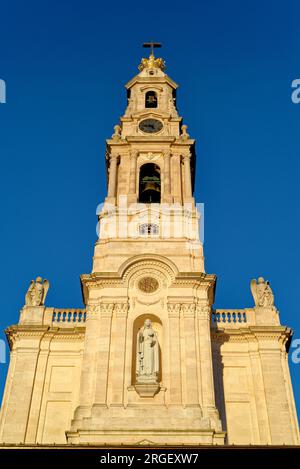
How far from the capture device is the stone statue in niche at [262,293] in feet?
99.6

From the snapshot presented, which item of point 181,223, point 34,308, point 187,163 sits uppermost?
point 187,163

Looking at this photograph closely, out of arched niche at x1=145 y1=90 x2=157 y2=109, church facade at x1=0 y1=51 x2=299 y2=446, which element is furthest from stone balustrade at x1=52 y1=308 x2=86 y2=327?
arched niche at x1=145 y1=90 x2=157 y2=109

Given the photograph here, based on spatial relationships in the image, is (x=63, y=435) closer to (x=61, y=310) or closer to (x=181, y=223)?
(x=61, y=310)

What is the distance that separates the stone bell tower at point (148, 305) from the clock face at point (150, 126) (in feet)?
0.37

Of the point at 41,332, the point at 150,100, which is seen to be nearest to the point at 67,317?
the point at 41,332

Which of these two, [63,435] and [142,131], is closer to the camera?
[63,435]

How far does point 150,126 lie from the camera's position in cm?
3797

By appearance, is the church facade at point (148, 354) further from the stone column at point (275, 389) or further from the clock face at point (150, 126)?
the clock face at point (150, 126)

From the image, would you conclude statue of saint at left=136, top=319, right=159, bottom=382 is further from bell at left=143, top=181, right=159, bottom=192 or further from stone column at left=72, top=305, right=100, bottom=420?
bell at left=143, top=181, right=159, bottom=192

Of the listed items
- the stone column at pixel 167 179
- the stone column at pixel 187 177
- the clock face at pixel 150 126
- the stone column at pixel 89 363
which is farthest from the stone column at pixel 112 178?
the stone column at pixel 89 363
